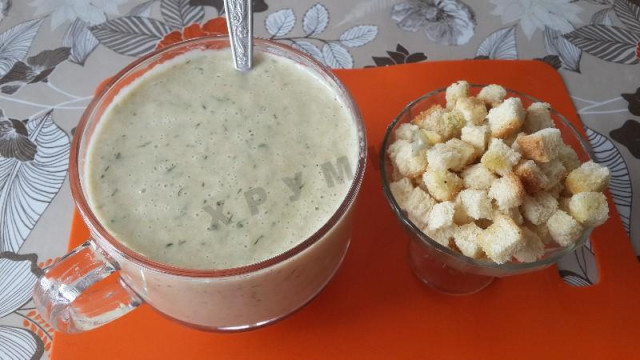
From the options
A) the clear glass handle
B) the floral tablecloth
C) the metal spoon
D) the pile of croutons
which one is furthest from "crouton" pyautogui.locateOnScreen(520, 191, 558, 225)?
the clear glass handle

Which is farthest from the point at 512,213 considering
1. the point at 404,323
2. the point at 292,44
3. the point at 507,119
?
the point at 292,44

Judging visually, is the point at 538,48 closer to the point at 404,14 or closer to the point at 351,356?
the point at 404,14

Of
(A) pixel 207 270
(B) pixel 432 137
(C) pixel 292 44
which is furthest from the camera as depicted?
(C) pixel 292 44

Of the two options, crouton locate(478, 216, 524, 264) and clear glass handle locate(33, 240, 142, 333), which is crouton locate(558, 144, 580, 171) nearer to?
crouton locate(478, 216, 524, 264)

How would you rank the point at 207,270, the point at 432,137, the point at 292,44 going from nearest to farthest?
the point at 207,270
the point at 432,137
the point at 292,44

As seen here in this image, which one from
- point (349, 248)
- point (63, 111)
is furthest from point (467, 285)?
point (63, 111)

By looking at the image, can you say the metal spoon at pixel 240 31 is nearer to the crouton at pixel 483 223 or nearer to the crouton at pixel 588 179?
the crouton at pixel 483 223

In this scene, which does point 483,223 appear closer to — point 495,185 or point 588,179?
point 495,185
